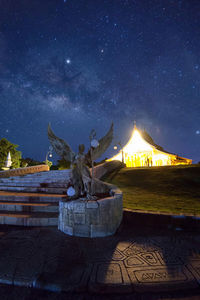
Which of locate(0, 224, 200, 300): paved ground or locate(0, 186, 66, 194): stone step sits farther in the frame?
locate(0, 186, 66, 194): stone step

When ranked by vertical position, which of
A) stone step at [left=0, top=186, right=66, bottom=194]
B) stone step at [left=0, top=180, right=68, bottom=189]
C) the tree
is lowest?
stone step at [left=0, top=186, right=66, bottom=194]

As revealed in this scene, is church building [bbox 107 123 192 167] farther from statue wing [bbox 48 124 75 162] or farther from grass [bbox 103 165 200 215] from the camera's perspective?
statue wing [bbox 48 124 75 162]

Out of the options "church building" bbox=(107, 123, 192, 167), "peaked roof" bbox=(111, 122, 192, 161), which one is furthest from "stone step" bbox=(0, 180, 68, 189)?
"peaked roof" bbox=(111, 122, 192, 161)

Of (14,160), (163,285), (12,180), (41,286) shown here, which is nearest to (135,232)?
(163,285)

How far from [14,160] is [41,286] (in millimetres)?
34884

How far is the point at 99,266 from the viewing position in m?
2.59

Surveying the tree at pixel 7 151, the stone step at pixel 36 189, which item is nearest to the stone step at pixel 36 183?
the stone step at pixel 36 189

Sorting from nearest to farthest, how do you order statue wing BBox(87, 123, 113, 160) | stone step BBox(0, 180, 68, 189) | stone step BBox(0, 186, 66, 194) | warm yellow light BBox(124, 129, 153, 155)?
statue wing BBox(87, 123, 113, 160) → stone step BBox(0, 186, 66, 194) → stone step BBox(0, 180, 68, 189) → warm yellow light BBox(124, 129, 153, 155)

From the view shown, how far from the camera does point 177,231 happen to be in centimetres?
424

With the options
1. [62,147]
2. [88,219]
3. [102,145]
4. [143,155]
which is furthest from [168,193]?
[143,155]

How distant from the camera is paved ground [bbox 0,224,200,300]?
6.93ft

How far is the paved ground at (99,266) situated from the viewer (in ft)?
6.93

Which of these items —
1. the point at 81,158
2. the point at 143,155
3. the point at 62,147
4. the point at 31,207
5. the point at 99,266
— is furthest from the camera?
the point at 143,155

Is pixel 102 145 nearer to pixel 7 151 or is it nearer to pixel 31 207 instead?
pixel 31 207
